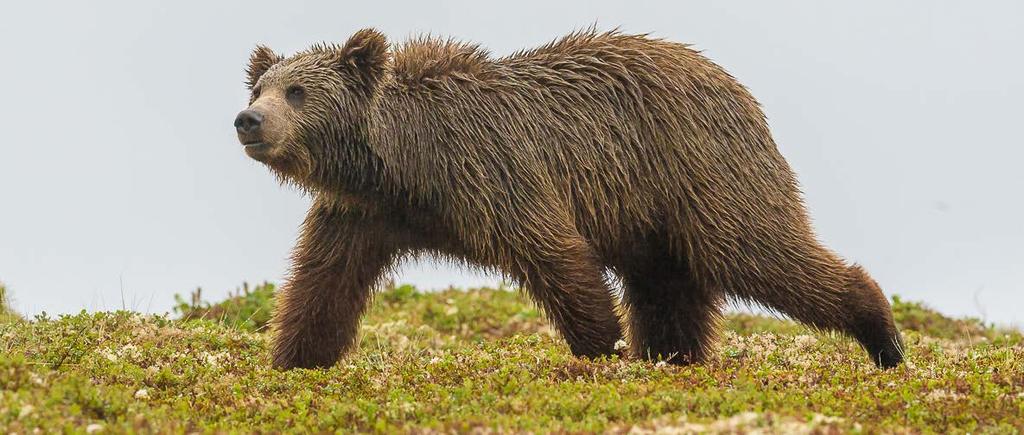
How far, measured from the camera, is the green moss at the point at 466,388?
22.5 feet

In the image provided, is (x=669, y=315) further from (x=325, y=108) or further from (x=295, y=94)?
(x=295, y=94)

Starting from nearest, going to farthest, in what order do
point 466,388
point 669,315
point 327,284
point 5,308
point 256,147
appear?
point 466,388 → point 256,147 → point 327,284 → point 669,315 → point 5,308

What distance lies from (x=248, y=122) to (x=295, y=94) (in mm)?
593

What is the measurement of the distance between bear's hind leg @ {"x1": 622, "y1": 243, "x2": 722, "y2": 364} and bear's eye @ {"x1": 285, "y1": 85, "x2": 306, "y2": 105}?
3.05m

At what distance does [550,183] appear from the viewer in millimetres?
9508

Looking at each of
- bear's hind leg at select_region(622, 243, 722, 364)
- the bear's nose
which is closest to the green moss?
bear's hind leg at select_region(622, 243, 722, 364)

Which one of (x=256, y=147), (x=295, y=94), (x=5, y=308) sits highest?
(x=295, y=94)

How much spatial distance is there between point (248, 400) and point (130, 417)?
96 centimetres

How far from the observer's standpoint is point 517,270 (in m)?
9.30

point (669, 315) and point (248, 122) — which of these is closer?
point (248, 122)

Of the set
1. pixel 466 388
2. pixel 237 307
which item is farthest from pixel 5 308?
pixel 466 388

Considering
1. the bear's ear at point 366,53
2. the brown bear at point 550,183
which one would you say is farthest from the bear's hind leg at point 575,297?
the bear's ear at point 366,53

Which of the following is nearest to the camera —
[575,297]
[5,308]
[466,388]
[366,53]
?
[466,388]

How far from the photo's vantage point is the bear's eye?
9.29 meters
